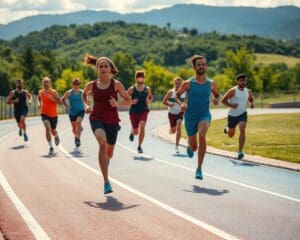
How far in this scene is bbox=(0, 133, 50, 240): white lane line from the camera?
21.7 ft

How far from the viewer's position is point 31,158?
15.2 meters

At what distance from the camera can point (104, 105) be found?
965 centimetres

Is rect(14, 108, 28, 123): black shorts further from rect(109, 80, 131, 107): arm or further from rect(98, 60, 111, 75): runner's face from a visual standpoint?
rect(98, 60, 111, 75): runner's face

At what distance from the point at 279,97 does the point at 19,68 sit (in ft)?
197

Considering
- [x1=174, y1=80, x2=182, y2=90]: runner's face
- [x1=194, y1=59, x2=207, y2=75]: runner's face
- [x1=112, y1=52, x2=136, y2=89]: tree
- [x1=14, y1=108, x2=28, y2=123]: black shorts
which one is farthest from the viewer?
[x1=112, y1=52, x2=136, y2=89]: tree

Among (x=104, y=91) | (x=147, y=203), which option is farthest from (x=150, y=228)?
(x=104, y=91)

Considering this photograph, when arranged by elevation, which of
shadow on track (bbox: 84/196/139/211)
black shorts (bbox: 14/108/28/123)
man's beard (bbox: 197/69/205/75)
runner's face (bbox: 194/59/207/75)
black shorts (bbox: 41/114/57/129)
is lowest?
shadow on track (bbox: 84/196/139/211)

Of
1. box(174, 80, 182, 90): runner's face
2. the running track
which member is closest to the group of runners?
box(174, 80, 182, 90): runner's face

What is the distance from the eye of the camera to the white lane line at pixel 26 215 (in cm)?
662

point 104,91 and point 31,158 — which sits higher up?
point 104,91

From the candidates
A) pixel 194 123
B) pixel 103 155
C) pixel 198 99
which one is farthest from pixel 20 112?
pixel 103 155

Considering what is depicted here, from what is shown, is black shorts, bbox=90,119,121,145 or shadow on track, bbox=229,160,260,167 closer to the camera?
black shorts, bbox=90,119,121,145

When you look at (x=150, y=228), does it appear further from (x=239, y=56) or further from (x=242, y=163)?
(x=239, y=56)

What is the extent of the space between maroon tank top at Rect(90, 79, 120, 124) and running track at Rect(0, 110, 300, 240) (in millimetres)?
1161
